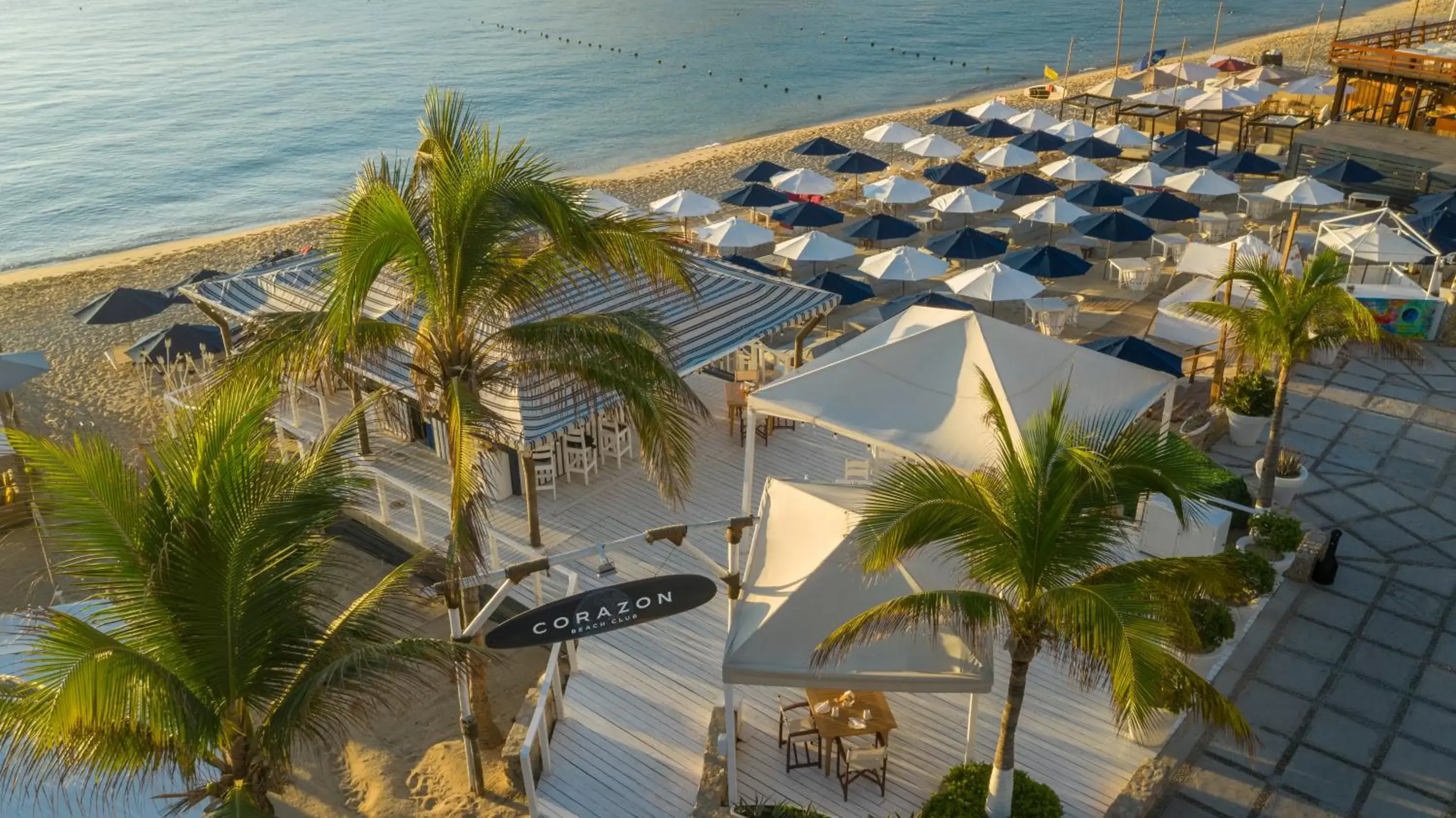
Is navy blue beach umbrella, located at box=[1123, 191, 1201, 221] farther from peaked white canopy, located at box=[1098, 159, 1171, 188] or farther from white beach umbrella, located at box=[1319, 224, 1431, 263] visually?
white beach umbrella, located at box=[1319, 224, 1431, 263]

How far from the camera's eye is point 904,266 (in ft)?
59.9

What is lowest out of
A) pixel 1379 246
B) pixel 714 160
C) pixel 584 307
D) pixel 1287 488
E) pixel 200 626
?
pixel 714 160

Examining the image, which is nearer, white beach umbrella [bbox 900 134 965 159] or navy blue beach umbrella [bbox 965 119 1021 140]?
white beach umbrella [bbox 900 134 965 159]

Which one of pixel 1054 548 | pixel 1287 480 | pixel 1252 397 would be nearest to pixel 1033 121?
pixel 1252 397

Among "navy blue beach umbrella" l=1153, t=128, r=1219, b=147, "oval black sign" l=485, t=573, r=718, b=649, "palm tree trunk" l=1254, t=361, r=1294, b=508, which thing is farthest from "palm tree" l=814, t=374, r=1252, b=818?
"navy blue beach umbrella" l=1153, t=128, r=1219, b=147

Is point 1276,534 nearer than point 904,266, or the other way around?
point 1276,534

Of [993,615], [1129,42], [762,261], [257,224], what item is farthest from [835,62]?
[993,615]

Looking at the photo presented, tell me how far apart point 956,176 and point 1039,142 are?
13.3 ft

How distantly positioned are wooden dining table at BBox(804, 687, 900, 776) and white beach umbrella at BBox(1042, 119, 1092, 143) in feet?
74.5

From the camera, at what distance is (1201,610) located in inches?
356

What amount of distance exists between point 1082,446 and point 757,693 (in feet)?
13.0

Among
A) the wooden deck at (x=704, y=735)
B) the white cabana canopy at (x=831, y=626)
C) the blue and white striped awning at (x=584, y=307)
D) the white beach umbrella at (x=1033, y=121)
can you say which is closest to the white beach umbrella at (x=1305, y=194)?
the white beach umbrella at (x=1033, y=121)

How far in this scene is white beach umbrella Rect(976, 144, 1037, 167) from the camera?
85.0 feet

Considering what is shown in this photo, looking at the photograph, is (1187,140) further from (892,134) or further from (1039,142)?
(892,134)
